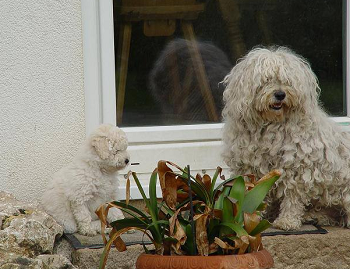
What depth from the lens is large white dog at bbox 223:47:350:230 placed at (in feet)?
18.7

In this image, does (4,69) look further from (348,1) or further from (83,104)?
(348,1)

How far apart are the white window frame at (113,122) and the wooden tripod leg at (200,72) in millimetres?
191

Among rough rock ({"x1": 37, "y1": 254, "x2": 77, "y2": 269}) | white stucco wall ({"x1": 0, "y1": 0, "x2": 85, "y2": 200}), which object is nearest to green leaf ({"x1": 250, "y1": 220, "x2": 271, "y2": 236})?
rough rock ({"x1": 37, "y1": 254, "x2": 77, "y2": 269})

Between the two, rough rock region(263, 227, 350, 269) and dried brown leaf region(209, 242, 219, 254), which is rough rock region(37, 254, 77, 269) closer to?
dried brown leaf region(209, 242, 219, 254)

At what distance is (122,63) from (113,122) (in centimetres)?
49

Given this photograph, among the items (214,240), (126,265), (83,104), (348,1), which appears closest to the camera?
(214,240)

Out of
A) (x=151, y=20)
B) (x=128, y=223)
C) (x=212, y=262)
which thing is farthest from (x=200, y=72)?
(x=212, y=262)

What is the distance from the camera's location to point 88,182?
562cm

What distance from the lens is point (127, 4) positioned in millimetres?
6531

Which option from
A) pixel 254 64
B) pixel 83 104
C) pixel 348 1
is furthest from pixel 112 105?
pixel 348 1

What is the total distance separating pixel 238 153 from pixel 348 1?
1.95 meters

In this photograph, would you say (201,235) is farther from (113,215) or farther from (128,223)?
(113,215)

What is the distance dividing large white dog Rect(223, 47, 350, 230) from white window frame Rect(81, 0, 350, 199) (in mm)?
737

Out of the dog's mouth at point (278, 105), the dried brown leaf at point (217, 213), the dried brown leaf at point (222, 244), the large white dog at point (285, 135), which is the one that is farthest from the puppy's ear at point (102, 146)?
the dried brown leaf at point (222, 244)
